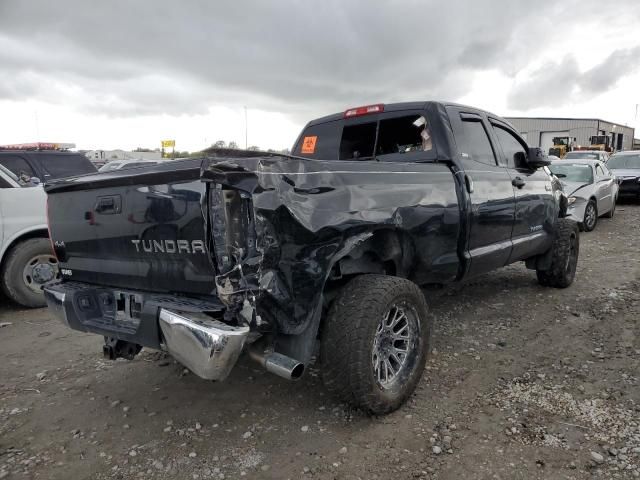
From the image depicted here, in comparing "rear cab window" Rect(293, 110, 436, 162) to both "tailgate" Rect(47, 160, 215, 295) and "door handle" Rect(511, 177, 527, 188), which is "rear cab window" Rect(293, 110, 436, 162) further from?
"tailgate" Rect(47, 160, 215, 295)

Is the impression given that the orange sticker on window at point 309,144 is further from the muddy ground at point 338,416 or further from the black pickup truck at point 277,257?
the muddy ground at point 338,416

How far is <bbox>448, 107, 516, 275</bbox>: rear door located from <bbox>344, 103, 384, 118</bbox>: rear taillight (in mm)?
630

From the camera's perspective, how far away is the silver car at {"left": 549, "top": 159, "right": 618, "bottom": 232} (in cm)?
1008

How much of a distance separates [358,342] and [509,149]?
10.5ft

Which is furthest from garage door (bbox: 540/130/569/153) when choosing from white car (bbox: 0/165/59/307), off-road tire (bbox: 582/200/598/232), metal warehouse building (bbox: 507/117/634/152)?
white car (bbox: 0/165/59/307)

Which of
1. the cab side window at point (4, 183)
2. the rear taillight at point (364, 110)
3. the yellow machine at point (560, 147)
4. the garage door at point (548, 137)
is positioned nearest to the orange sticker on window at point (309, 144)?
the rear taillight at point (364, 110)

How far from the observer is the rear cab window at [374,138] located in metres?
4.04

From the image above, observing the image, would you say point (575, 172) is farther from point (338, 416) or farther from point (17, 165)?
point (17, 165)

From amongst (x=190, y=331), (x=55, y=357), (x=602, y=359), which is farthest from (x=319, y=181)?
(x=55, y=357)

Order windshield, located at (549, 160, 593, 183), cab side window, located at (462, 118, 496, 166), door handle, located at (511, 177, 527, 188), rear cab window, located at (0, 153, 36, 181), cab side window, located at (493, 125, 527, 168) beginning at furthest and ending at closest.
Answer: windshield, located at (549, 160, 593, 183)
rear cab window, located at (0, 153, 36, 181)
cab side window, located at (493, 125, 527, 168)
door handle, located at (511, 177, 527, 188)
cab side window, located at (462, 118, 496, 166)

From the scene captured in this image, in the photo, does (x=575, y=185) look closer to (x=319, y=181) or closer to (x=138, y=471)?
(x=319, y=181)

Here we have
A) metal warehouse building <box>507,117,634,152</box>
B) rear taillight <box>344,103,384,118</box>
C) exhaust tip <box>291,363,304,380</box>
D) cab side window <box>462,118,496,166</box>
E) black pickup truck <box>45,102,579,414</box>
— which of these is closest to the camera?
black pickup truck <box>45,102,579,414</box>

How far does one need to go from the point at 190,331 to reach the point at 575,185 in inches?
404

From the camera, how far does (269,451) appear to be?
2725 mm
